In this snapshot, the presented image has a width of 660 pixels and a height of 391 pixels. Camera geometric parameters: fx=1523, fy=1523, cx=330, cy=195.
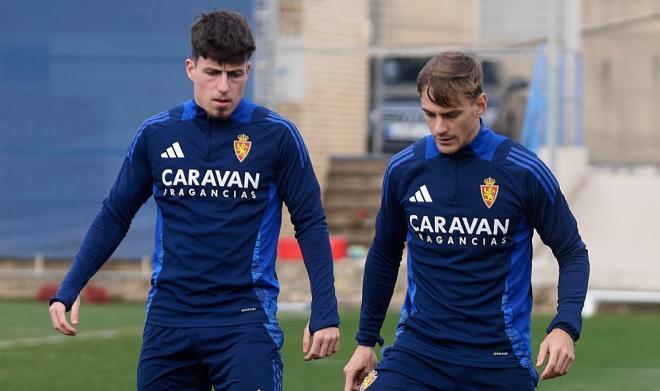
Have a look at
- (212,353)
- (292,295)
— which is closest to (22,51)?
(292,295)

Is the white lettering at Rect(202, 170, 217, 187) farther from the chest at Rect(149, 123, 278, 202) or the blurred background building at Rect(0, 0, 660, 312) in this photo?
the blurred background building at Rect(0, 0, 660, 312)

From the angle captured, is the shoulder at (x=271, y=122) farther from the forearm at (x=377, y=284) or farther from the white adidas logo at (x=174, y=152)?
the forearm at (x=377, y=284)

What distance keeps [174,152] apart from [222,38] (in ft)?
1.65

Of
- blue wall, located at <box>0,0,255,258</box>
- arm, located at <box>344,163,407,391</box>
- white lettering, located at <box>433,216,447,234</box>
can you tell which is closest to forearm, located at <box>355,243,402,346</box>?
arm, located at <box>344,163,407,391</box>

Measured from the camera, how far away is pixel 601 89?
35.9 metres

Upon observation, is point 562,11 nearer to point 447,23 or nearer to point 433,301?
point 447,23

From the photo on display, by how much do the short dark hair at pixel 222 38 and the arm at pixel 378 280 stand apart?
71 centimetres

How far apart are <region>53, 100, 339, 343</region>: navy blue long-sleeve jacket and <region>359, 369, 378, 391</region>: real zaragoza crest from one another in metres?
0.23

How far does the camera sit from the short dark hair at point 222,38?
18.3 ft

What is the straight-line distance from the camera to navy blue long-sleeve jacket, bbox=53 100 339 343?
561 cm

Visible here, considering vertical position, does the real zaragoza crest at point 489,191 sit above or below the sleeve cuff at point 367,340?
above

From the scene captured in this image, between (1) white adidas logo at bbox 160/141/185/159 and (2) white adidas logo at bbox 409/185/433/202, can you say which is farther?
(1) white adidas logo at bbox 160/141/185/159

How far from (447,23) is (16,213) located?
690 cm

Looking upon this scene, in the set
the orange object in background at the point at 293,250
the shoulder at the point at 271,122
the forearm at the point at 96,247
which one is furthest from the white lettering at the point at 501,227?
the orange object in background at the point at 293,250
